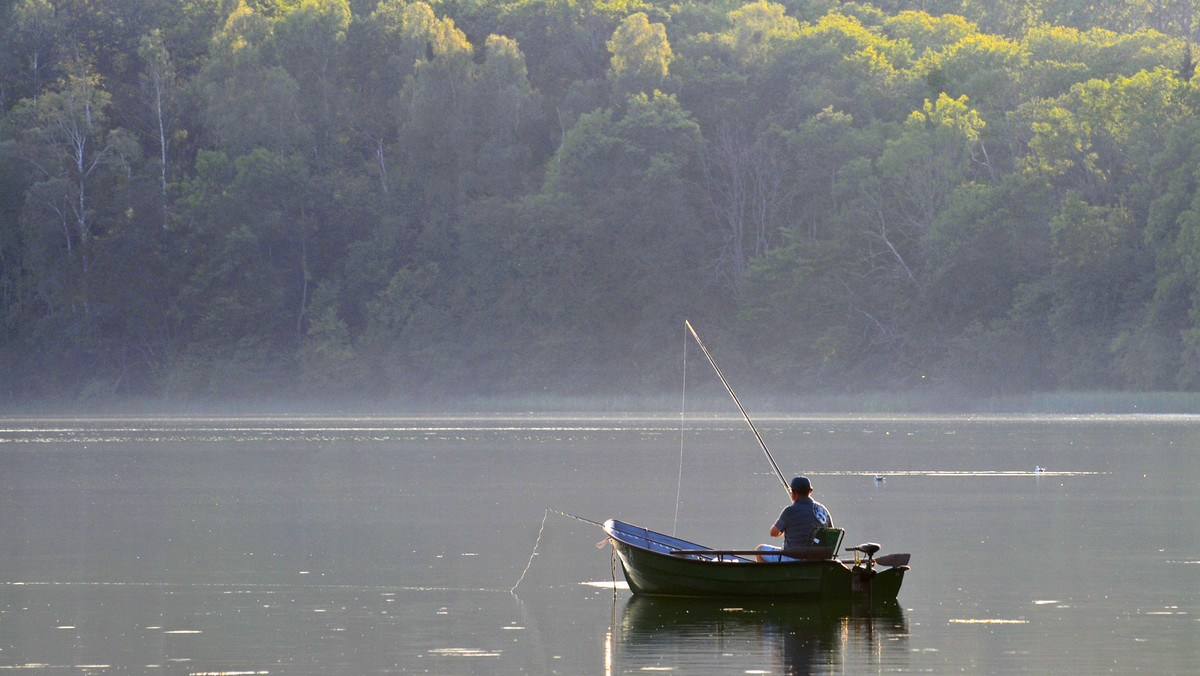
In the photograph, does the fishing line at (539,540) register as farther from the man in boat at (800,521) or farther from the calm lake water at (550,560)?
the man in boat at (800,521)

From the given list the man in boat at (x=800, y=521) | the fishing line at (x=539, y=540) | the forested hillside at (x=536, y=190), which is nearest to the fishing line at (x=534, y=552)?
the fishing line at (x=539, y=540)

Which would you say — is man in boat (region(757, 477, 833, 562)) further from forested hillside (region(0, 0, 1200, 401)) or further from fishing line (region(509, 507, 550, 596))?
forested hillside (region(0, 0, 1200, 401))

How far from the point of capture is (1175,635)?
12602 mm

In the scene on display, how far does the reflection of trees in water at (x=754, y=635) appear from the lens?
1196 centimetres

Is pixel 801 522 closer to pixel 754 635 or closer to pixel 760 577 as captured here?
pixel 760 577

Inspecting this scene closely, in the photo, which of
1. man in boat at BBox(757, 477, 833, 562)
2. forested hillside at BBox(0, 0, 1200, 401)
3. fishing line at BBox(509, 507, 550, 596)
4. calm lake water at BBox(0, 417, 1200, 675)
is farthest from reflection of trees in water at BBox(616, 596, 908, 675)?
forested hillside at BBox(0, 0, 1200, 401)

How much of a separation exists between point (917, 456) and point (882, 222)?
125 feet

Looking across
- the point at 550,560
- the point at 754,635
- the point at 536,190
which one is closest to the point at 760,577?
the point at 754,635

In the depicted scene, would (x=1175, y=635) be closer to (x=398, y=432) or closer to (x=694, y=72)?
(x=398, y=432)

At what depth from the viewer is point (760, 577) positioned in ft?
47.2

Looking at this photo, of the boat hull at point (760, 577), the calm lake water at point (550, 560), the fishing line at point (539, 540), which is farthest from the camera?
the fishing line at point (539, 540)

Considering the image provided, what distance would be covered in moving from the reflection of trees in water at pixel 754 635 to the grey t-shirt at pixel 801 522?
0.55 m

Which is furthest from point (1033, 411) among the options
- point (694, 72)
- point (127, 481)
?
point (127, 481)

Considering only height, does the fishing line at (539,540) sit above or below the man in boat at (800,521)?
below
